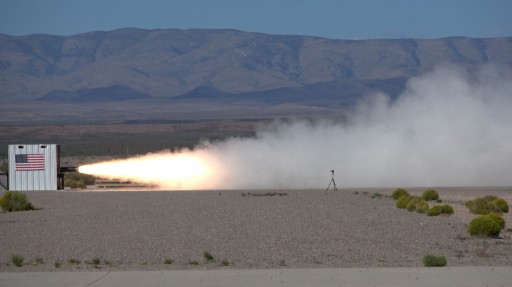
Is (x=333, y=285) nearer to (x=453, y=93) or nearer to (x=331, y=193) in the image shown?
(x=331, y=193)

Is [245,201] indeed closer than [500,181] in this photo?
Yes

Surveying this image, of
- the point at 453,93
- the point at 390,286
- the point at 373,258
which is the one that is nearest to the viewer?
the point at 390,286

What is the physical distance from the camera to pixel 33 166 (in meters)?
50.7

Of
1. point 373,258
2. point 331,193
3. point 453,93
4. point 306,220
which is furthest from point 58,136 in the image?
point 373,258

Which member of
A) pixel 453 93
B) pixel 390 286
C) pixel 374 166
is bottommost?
pixel 390 286

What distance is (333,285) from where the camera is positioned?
59.8ft

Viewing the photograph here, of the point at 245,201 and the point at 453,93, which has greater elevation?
the point at 453,93

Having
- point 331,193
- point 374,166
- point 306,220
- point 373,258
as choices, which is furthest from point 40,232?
point 374,166

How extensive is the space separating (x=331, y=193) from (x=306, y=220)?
12.9 m

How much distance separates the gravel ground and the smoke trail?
9.50 meters

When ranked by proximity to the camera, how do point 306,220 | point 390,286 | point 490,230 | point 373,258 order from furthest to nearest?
point 306,220 < point 490,230 < point 373,258 < point 390,286

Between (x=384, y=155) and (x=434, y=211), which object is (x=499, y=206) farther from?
(x=384, y=155)

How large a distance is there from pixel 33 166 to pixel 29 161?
437 millimetres

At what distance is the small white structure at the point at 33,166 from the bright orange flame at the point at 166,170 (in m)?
2.04
